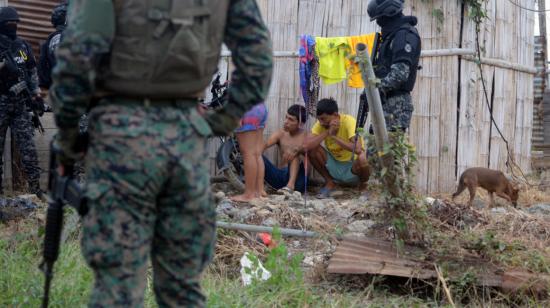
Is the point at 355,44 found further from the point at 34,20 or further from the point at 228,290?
the point at 228,290

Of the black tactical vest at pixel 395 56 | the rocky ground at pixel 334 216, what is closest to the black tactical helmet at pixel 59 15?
the rocky ground at pixel 334 216

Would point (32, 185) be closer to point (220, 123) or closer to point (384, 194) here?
point (384, 194)

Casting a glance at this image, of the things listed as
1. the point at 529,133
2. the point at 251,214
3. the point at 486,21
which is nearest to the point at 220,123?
the point at 251,214

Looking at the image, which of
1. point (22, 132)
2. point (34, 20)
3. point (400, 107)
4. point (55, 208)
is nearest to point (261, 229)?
point (400, 107)

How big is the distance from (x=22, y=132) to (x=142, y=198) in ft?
18.8

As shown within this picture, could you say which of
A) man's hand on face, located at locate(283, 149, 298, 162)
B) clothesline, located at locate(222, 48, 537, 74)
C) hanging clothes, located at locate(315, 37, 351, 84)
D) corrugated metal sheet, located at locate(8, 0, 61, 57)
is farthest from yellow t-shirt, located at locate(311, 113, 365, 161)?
corrugated metal sheet, located at locate(8, 0, 61, 57)

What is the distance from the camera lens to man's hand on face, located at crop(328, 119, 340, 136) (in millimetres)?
8245

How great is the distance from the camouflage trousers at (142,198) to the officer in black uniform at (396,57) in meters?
4.09

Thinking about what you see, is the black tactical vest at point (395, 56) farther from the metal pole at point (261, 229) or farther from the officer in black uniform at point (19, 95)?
the officer in black uniform at point (19, 95)

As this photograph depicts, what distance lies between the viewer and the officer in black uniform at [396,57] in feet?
22.2

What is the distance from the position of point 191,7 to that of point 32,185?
5770 millimetres

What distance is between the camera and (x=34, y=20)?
347 inches

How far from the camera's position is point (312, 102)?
27.8ft

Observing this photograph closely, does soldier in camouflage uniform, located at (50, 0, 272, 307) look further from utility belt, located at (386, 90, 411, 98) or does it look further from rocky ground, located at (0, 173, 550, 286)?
utility belt, located at (386, 90, 411, 98)
